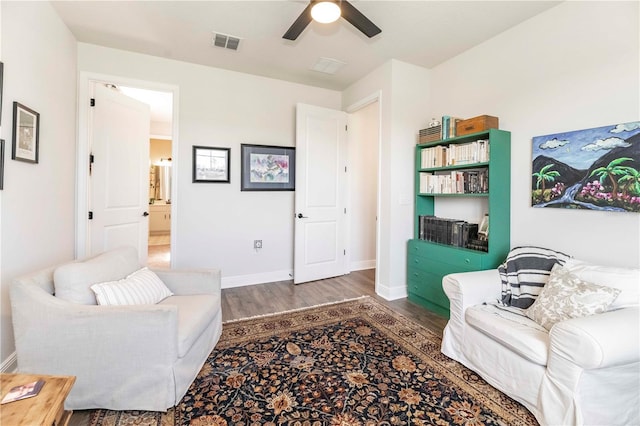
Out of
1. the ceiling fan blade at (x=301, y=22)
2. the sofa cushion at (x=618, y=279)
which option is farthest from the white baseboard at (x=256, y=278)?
the sofa cushion at (x=618, y=279)

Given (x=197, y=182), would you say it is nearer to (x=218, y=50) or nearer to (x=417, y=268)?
(x=218, y=50)

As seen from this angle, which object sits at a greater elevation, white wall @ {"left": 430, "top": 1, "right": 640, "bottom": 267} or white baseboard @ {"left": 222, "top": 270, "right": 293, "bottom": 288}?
white wall @ {"left": 430, "top": 1, "right": 640, "bottom": 267}

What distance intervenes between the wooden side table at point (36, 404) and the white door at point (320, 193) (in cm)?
280

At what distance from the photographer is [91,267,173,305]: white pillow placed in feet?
5.58

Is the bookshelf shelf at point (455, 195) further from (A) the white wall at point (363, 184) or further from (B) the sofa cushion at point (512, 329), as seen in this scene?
(A) the white wall at point (363, 184)

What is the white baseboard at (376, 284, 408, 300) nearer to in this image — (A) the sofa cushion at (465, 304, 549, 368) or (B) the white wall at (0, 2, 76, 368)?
(A) the sofa cushion at (465, 304, 549, 368)

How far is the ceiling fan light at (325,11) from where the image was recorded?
1889mm

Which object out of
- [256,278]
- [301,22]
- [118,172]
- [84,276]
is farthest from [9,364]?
[301,22]

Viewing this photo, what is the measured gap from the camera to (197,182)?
11.6 feet

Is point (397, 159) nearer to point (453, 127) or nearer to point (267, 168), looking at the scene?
point (453, 127)

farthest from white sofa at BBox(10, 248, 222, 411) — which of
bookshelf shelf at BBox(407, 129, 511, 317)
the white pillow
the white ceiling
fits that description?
bookshelf shelf at BBox(407, 129, 511, 317)

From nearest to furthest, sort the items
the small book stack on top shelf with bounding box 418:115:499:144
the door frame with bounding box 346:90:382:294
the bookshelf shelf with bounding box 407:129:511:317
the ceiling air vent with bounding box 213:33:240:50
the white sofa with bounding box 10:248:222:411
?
the white sofa with bounding box 10:248:222:411
the bookshelf shelf with bounding box 407:129:511:317
the small book stack on top shelf with bounding box 418:115:499:144
the ceiling air vent with bounding box 213:33:240:50
the door frame with bounding box 346:90:382:294

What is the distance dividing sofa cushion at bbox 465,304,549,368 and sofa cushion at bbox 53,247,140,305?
2.36 metres

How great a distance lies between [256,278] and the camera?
3.90 metres
